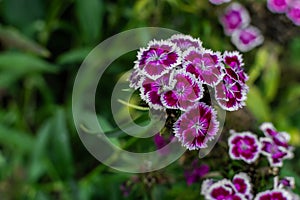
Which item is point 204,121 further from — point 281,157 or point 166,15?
point 166,15

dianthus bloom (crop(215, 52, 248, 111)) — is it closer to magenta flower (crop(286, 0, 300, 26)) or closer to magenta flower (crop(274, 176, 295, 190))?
magenta flower (crop(274, 176, 295, 190))

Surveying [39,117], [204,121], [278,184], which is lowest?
[278,184]

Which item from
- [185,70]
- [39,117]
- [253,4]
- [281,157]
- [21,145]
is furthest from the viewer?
[39,117]

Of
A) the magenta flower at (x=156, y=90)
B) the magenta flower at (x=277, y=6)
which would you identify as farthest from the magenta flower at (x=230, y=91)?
the magenta flower at (x=277, y=6)

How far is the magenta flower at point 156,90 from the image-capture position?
1.23m

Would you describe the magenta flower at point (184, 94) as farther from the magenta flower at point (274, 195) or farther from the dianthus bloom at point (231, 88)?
the magenta flower at point (274, 195)

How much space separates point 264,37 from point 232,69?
88cm

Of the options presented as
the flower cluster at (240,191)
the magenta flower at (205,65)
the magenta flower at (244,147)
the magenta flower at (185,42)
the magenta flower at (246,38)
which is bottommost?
the flower cluster at (240,191)

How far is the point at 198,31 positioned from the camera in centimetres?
217

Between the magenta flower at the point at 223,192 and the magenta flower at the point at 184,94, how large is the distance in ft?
Answer: 1.02

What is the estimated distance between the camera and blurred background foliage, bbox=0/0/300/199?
2016 millimetres

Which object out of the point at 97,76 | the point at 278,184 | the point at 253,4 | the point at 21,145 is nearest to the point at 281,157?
the point at 278,184

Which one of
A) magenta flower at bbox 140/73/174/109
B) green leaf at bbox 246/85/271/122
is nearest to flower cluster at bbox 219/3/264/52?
green leaf at bbox 246/85/271/122

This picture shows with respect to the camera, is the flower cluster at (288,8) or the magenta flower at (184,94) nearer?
the magenta flower at (184,94)
